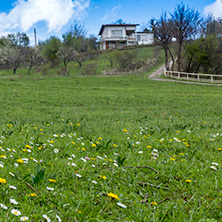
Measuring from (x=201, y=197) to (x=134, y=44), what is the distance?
67681 mm

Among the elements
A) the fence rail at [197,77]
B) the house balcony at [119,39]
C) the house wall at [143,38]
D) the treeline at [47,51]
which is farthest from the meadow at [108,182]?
the house wall at [143,38]

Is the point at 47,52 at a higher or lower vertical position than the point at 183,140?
higher

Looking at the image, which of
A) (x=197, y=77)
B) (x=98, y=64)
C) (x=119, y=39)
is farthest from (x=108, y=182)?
(x=119, y=39)

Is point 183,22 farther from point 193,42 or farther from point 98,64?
point 98,64

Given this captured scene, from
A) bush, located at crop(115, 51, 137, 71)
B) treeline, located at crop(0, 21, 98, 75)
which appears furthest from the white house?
bush, located at crop(115, 51, 137, 71)

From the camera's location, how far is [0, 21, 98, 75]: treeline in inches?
1693

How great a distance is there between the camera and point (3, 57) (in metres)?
46.2

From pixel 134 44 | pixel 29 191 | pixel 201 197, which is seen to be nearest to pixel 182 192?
pixel 201 197

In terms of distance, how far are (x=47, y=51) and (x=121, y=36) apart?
933 inches

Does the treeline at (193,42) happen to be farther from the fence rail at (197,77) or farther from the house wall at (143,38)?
the house wall at (143,38)

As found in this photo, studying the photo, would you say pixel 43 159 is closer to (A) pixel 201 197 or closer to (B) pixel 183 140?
(A) pixel 201 197

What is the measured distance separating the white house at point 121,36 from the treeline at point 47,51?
13.0ft

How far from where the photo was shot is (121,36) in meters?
67.2

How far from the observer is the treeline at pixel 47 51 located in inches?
1693
